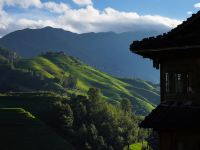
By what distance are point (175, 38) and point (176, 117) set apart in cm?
271

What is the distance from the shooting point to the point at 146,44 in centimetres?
1576

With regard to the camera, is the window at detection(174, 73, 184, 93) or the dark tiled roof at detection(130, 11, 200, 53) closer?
the dark tiled roof at detection(130, 11, 200, 53)

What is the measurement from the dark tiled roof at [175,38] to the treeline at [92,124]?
14694 centimetres

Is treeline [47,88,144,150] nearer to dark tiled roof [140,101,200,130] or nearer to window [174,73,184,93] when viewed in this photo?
window [174,73,184,93]

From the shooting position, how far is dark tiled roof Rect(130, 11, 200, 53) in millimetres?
15180

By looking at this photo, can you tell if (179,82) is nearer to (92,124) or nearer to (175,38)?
(175,38)

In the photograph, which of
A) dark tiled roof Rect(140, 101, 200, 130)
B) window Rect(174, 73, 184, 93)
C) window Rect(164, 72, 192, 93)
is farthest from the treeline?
dark tiled roof Rect(140, 101, 200, 130)

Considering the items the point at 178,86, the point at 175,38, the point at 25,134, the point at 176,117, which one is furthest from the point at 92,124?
the point at 176,117

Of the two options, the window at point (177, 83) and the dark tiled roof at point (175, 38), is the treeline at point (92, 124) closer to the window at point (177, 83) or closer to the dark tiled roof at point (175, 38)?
the window at point (177, 83)

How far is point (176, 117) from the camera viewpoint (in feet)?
50.2

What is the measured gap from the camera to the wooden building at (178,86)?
15109mm

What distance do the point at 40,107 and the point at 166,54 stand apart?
595 feet

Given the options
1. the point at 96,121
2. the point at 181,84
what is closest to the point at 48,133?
the point at 96,121

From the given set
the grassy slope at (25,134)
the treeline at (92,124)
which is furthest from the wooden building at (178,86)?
the treeline at (92,124)
